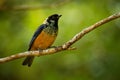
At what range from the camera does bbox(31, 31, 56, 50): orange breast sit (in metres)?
6.82

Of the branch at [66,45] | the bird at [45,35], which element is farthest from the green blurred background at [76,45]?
the branch at [66,45]

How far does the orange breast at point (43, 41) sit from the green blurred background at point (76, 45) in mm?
4200

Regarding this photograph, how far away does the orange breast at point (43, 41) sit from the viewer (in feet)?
22.4

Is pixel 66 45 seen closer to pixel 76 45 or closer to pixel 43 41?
pixel 43 41

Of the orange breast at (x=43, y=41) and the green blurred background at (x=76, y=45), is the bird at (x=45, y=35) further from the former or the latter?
the green blurred background at (x=76, y=45)

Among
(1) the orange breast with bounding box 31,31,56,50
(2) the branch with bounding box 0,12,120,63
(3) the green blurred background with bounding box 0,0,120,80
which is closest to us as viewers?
(2) the branch with bounding box 0,12,120,63

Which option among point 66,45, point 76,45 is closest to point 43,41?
point 66,45

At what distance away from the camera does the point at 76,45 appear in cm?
1138

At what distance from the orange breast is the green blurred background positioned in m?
4.20

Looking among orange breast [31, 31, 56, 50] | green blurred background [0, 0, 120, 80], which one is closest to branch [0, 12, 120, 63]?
orange breast [31, 31, 56, 50]

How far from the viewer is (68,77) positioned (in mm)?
12570

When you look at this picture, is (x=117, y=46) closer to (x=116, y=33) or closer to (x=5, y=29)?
(x=116, y=33)

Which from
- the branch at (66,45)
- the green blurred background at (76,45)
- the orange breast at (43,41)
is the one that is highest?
the branch at (66,45)

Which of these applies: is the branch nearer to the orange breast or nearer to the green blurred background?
the orange breast
